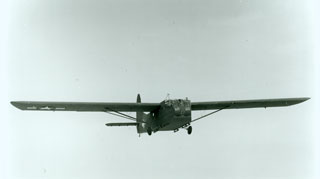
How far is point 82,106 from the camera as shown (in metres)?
25.5

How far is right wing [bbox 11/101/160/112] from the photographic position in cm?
2427

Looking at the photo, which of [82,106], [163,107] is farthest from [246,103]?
[82,106]

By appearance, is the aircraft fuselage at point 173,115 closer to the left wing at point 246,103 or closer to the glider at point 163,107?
the glider at point 163,107

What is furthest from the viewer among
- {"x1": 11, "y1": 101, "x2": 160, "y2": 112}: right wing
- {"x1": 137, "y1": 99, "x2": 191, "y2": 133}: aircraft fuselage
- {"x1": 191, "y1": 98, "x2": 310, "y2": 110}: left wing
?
{"x1": 191, "y1": 98, "x2": 310, "y2": 110}: left wing

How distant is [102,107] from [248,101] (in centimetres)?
999

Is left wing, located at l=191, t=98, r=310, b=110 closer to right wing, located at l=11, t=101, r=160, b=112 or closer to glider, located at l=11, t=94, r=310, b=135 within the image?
glider, located at l=11, t=94, r=310, b=135

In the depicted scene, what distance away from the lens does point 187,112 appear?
23000mm

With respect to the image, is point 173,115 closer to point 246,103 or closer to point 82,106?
point 82,106

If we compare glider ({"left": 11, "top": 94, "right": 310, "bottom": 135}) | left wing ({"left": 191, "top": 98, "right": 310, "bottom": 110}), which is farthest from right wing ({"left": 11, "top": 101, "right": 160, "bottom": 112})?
left wing ({"left": 191, "top": 98, "right": 310, "bottom": 110})

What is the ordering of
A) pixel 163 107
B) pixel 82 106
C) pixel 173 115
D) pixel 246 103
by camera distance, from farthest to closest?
Result: pixel 246 103 → pixel 82 106 → pixel 163 107 → pixel 173 115

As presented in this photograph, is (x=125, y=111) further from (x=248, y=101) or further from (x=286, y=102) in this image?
(x=286, y=102)

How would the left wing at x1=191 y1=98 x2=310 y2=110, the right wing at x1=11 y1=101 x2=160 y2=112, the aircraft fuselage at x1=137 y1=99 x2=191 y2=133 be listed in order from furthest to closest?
the left wing at x1=191 y1=98 x2=310 y2=110 → the right wing at x1=11 y1=101 x2=160 y2=112 → the aircraft fuselage at x1=137 y1=99 x2=191 y2=133

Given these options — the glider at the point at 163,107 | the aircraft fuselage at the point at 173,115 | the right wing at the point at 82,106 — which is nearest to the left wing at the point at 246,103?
the glider at the point at 163,107

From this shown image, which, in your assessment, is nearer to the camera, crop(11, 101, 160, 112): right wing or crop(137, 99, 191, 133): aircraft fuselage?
crop(137, 99, 191, 133): aircraft fuselage
